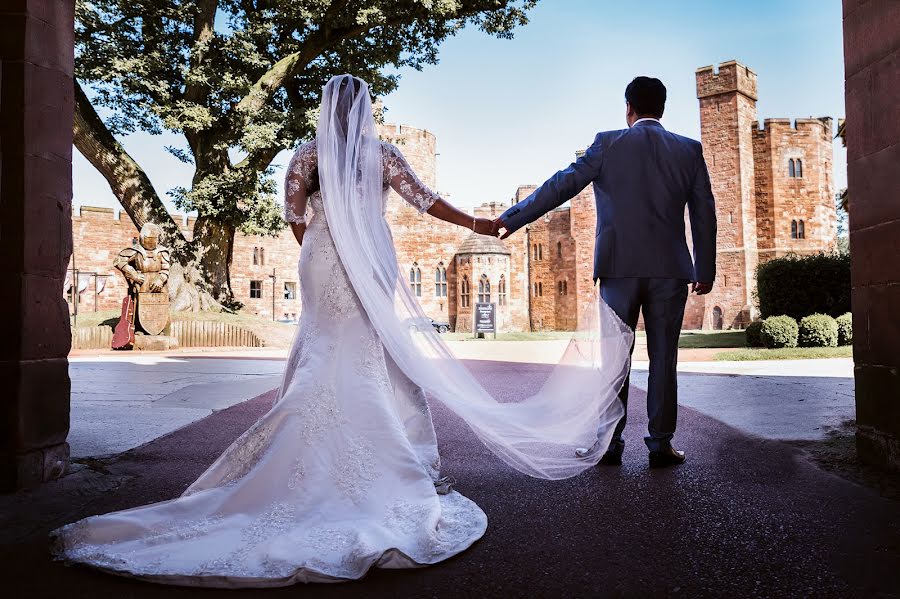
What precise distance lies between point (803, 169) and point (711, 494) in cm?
3525

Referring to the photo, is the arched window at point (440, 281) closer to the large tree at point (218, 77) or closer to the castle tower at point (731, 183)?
the castle tower at point (731, 183)

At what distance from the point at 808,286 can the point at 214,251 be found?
14.7 meters

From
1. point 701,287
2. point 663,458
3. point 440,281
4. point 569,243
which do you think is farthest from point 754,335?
point 440,281

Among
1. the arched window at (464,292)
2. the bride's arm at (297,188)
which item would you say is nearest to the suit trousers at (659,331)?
the bride's arm at (297,188)

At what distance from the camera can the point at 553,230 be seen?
36.3 metres

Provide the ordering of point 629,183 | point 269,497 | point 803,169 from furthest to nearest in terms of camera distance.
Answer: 1. point 803,169
2. point 629,183
3. point 269,497

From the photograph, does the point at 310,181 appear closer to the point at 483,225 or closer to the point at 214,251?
the point at 483,225

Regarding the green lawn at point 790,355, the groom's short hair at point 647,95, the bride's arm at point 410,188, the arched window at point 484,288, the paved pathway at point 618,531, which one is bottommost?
the paved pathway at point 618,531

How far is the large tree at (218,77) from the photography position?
14.4 metres

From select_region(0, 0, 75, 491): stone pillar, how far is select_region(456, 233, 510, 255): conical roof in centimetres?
3083

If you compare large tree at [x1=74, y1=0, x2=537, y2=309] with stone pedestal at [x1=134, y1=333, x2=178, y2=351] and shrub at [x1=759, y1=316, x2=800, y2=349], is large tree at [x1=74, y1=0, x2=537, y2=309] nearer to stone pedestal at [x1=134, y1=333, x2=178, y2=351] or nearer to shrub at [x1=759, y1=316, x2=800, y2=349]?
stone pedestal at [x1=134, y1=333, x2=178, y2=351]

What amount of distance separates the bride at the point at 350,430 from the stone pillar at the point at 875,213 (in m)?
1.22

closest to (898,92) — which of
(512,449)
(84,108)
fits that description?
(512,449)

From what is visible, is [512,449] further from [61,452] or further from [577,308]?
[577,308]
